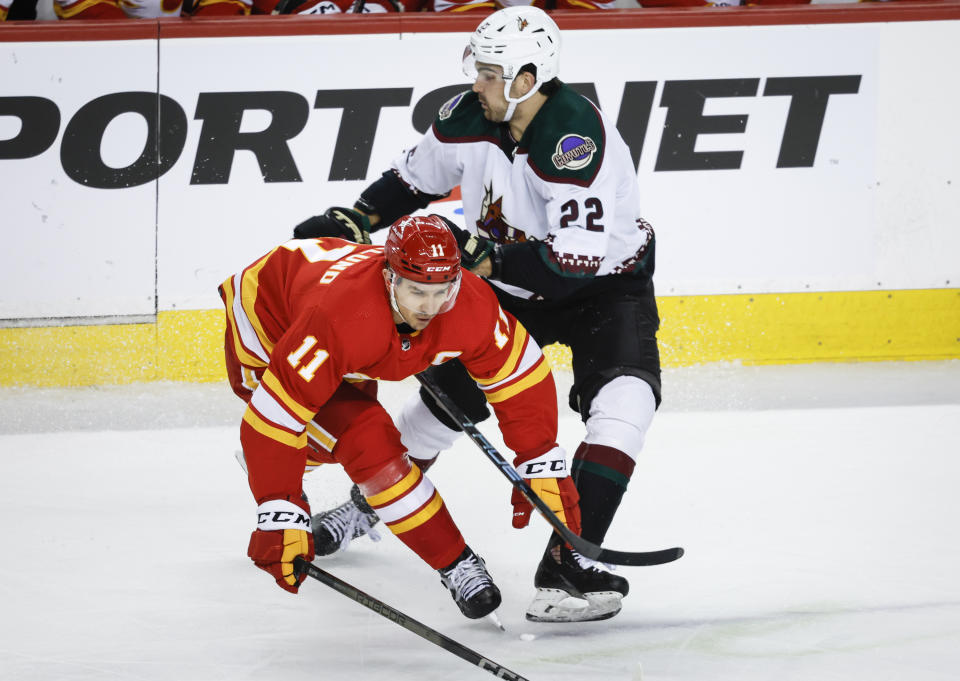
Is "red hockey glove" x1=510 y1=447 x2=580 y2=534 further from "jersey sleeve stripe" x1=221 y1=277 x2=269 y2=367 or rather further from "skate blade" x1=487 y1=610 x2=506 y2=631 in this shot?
"jersey sleeve stripe" x1=221 y1=277 x2=269 y2=367

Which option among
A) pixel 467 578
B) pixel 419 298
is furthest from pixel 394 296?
pixel 467 578

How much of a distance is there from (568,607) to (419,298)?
2.29ft

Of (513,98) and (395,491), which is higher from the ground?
(513,98)

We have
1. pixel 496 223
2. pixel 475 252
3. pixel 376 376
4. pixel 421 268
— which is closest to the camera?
pixel 421 268

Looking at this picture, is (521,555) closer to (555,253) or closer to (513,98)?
(555,253)

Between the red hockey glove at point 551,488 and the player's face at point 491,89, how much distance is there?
30.2 inches

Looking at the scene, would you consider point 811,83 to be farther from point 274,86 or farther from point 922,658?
point 922,658

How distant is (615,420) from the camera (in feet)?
7.61

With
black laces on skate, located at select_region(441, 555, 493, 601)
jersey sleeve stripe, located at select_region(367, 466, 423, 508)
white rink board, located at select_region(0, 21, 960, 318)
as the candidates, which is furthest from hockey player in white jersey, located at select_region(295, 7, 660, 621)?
white rink board, located at select_region(0, 21, 960, 318)

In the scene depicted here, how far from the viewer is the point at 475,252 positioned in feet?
7.73

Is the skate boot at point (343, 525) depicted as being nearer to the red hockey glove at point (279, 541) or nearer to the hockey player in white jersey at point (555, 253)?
the hockey player in white jersey at point (555, 253)

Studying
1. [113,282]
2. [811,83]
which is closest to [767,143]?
[811,83]

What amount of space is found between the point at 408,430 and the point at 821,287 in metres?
2.15

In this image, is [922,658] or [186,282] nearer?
[922,658]
